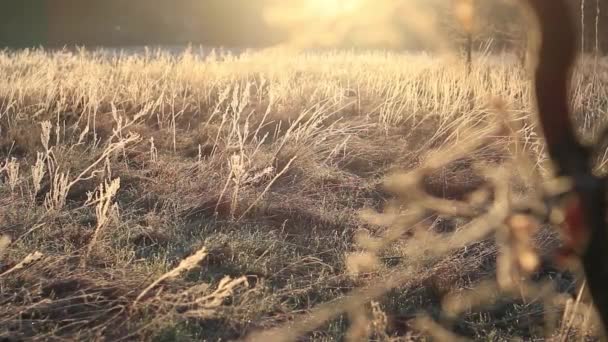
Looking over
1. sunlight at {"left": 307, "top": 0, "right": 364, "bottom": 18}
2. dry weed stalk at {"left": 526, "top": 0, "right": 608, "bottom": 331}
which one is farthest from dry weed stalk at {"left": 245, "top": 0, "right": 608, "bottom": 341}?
sunlight at {"left": 307, "top": 0, "right": 364, "bottom": 18}

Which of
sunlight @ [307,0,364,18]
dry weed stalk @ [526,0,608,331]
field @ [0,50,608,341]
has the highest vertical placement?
sunlight @ [307,0,364,18]

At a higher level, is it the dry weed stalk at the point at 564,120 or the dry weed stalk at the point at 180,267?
the dry weed stalk at the point at 564,120

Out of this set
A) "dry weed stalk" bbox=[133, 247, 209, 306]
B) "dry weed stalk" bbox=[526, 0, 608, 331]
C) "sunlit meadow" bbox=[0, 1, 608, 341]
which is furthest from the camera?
"sunlit meadow" bbox=[0, 1, 608, 341]

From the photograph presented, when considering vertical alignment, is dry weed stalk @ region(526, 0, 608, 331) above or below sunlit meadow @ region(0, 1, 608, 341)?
above

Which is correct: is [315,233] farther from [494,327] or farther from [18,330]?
[18,330]

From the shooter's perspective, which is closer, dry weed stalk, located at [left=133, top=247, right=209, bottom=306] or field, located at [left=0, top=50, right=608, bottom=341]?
dry weed stalk, located at [left=133, top=247, right=209, bottom=306]

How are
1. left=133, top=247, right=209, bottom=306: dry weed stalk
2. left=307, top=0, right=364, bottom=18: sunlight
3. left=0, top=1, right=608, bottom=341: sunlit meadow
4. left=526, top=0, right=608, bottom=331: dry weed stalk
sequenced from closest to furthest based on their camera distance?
1. left=526, top=0, right=608, bottom=331: dry weed stalk
2. left=133, top=247, right=209, bottom=306: dry weed stalk
3. left=0, top=1, right=608, bottom=341: sunlit meadow
4. left=307, top=0, right=364, bottom=18: sunlight

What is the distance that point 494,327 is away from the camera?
251 centimetres

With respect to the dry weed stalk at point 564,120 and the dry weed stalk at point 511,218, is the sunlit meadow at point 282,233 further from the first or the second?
the dry weed stalk at point 564,120

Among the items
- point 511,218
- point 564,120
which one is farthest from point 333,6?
point 564,120

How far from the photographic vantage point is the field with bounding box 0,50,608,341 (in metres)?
2.43

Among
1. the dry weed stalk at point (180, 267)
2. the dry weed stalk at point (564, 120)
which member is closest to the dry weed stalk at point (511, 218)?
the dry weed stalk at point (564, 120)

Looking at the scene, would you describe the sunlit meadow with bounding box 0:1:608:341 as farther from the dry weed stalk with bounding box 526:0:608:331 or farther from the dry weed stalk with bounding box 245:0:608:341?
the dry weed stalk with bounding box 526:0:608:331

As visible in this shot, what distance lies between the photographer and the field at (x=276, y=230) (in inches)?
95.8
